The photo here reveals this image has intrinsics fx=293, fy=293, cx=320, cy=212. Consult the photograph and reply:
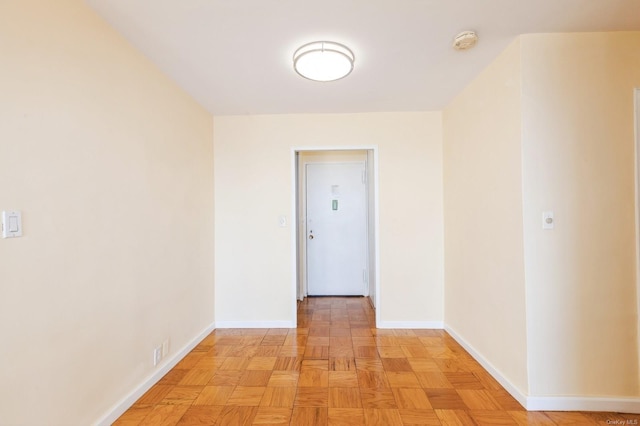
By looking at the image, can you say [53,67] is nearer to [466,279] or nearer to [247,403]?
[247,403]

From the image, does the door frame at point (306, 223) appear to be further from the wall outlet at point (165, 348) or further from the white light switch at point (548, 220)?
the white light switch at point (548, 220)

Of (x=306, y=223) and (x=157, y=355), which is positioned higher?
(x=306, y=223)

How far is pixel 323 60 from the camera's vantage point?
190 cm

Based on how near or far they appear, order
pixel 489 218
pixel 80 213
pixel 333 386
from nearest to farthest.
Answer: pixel 80 213 < pixel 333 386 < pixel 489 218

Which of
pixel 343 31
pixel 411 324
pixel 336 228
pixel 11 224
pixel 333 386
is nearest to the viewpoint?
pixel 11 224

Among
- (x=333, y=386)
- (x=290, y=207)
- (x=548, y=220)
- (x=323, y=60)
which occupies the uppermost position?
(x=323, y=60)

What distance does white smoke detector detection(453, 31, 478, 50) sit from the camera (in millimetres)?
1744

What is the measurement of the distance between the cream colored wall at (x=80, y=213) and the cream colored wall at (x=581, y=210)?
2440 mm

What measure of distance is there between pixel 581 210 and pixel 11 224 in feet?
9.30

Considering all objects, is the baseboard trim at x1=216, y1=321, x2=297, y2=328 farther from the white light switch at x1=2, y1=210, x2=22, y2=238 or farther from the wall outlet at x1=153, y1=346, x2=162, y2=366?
the white light switch at x1=2, y1=210, x2=22, y2=238

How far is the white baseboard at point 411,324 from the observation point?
121 inches

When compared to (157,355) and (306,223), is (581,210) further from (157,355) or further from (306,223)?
(306,223)

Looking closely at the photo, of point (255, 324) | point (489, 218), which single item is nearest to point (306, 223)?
point (255, 324)

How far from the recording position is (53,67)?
4.35ft
